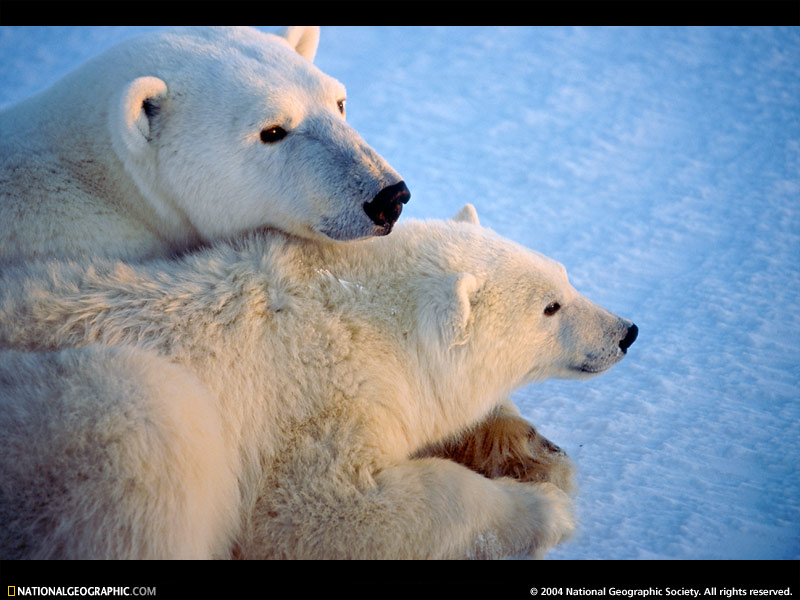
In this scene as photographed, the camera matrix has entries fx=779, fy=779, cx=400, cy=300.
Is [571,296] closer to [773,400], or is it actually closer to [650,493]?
[650,493]

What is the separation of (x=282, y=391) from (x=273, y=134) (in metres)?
1.06

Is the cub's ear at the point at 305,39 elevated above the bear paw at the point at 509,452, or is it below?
above

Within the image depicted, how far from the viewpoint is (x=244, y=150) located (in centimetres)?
307

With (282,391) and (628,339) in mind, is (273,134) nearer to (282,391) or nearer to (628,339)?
(282,391)

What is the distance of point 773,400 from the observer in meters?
3.75

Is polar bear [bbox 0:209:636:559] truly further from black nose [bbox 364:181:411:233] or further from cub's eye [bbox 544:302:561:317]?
black nose [bbox 364:181:411:233]

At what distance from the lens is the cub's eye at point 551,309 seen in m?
3.08

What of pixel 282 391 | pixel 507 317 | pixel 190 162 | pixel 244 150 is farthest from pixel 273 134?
pixel 507 317

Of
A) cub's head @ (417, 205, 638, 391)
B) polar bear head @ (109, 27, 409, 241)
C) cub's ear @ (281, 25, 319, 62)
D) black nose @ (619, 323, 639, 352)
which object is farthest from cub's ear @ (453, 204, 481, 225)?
cub's ear @ (281, 25, 319, 62)

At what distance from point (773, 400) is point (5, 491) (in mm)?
3302

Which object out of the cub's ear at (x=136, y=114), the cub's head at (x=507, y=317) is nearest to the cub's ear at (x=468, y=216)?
the cub's head at (x=507, y=317)

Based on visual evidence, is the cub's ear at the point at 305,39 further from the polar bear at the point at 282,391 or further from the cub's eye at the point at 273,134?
the polar bear at the point at 282,391
